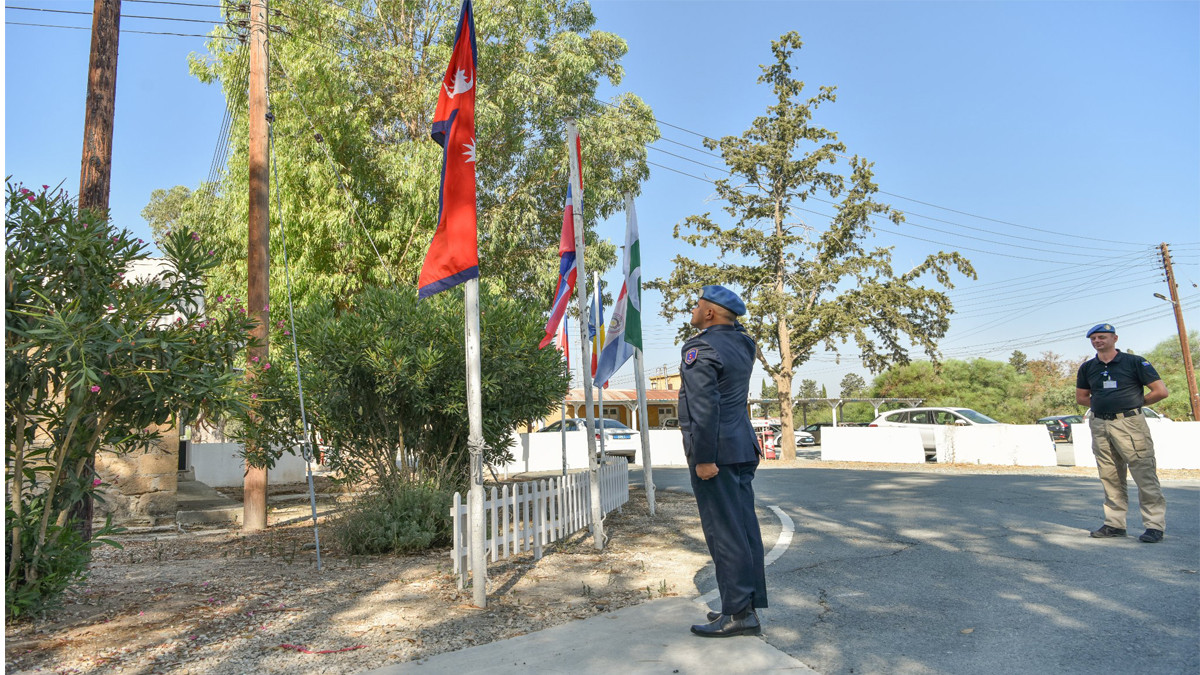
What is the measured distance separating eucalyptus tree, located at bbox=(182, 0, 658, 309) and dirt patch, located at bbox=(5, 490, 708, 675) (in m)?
9.91

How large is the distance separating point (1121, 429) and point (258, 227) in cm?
1046

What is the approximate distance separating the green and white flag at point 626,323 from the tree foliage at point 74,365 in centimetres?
514

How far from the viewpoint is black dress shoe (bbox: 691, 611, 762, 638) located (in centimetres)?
434

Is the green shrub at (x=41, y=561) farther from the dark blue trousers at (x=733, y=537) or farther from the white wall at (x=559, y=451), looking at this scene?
the white wall at (x=559, y=451)

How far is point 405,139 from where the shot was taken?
2000 cm

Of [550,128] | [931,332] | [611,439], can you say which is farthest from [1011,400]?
[550,128]

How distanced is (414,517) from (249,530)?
13.4ft

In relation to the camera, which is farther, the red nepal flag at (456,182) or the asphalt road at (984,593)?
the red nepal flag at (456,182)

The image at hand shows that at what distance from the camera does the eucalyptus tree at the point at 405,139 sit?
17.7 meters

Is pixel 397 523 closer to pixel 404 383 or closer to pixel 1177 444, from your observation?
pixel 404 383

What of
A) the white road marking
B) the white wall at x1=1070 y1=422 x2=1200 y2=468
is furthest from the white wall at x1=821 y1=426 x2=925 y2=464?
the white road marking

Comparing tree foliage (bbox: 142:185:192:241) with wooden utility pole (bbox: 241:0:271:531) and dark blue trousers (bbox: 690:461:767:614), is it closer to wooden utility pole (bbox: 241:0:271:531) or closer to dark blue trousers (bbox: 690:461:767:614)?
wooden utility pole (bbox: 241:0:271:531)

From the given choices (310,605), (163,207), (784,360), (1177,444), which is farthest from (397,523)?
(163,207)

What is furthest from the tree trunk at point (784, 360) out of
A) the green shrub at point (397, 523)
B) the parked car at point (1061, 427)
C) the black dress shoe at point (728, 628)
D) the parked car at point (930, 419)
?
the black dress shoe at point (728, 628)
